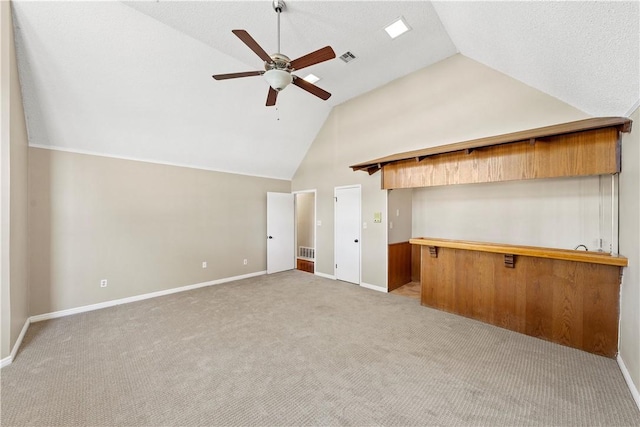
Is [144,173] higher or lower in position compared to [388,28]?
lower

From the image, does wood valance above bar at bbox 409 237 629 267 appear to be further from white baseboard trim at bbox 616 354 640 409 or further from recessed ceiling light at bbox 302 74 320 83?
recessed ceiling light at bbox 302 74 320 83

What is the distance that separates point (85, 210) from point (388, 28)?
5098mm

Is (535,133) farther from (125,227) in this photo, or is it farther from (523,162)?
(125,227)

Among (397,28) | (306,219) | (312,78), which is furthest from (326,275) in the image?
(397,28)

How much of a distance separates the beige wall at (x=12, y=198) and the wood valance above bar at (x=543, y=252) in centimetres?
491

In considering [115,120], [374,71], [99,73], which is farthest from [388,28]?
[115,120]

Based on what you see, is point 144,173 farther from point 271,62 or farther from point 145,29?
point 271,62

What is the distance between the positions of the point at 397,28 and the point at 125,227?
5113mm

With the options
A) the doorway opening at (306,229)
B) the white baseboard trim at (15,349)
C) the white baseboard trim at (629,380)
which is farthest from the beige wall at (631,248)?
the doorway opening at (306,229)

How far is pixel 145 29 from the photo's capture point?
295 cm

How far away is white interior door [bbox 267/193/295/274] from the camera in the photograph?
20.5 ft

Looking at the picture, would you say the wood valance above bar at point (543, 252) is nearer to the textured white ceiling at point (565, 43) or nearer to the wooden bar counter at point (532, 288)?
the wooden bar counter at point (532, 288)

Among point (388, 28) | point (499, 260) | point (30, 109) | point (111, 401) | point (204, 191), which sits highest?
point (388, 28)

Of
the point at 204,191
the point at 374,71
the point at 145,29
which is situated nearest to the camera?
the point at 145,29
